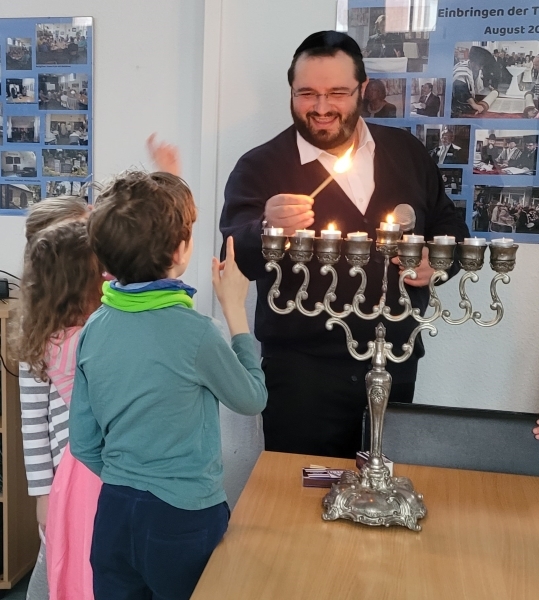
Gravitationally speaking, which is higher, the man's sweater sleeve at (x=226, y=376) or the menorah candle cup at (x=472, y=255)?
the menorah candle cup at (x=472, y=255)

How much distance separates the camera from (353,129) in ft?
6.22

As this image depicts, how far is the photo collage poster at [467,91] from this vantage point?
80.9 inches

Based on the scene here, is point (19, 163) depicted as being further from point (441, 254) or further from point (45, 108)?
point (441, 254)

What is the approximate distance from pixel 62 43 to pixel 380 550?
6.24 feet

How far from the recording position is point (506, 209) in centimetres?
211

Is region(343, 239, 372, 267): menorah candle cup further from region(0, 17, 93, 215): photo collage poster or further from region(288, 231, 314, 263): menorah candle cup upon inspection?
region(0, 17, 93, 215): photo collage poster

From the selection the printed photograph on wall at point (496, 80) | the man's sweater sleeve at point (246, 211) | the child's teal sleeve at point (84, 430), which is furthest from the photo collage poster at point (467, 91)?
the child's teal sleeve at point (84, 430)

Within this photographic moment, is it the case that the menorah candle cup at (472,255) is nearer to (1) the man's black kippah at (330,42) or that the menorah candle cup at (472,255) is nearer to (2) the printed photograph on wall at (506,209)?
(1) the man's black kippah at (330,42)

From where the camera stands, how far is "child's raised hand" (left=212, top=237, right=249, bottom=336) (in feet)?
4.04

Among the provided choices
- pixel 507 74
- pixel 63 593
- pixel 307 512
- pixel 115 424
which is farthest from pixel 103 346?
pixel 507 74

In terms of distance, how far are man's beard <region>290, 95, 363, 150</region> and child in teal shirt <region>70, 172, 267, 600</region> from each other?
0.80 meters

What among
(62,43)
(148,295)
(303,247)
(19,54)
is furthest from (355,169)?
(19,54)

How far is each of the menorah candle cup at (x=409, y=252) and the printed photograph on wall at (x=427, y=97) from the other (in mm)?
1016

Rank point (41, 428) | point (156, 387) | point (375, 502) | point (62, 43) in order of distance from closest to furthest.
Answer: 1. point (156, 387)
2. point (375, 502)
3. point (41, 428)
4. point (62, 43)
